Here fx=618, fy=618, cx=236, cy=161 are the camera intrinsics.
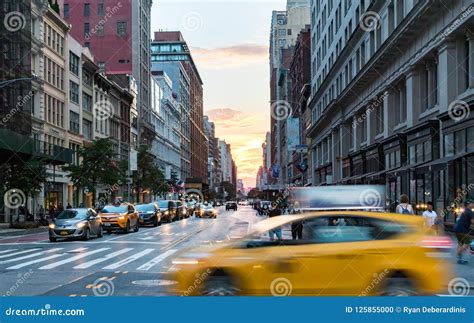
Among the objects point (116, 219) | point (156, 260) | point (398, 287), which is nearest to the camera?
point (398, 287)

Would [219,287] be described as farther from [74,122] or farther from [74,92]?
[74,92]

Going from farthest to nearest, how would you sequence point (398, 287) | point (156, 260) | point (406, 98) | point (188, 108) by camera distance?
point (188, 108) < point (406, 98) < point (156, 260) < point (398, 287)

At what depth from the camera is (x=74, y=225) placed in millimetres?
28406

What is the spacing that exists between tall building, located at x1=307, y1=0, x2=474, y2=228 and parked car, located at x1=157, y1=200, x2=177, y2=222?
16.5 metres

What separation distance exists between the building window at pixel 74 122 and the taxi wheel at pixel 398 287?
194 feet

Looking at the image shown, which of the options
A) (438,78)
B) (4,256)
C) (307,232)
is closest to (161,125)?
(438,78)

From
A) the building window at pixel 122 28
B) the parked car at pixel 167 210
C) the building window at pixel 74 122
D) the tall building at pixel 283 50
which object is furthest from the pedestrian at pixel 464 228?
the tall building at pixel 283 50

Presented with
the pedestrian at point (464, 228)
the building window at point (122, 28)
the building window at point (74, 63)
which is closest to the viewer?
the pedestrian at point (464, 228)

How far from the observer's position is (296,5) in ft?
529

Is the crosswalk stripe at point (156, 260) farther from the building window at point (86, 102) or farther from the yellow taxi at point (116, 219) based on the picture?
the building window at point (86, 102)

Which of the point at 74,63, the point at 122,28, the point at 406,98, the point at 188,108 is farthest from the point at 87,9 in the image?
the point at 406,98

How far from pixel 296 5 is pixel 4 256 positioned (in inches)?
5877

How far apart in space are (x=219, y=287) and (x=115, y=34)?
317 feet

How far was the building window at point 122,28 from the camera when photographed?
99.8 meters
